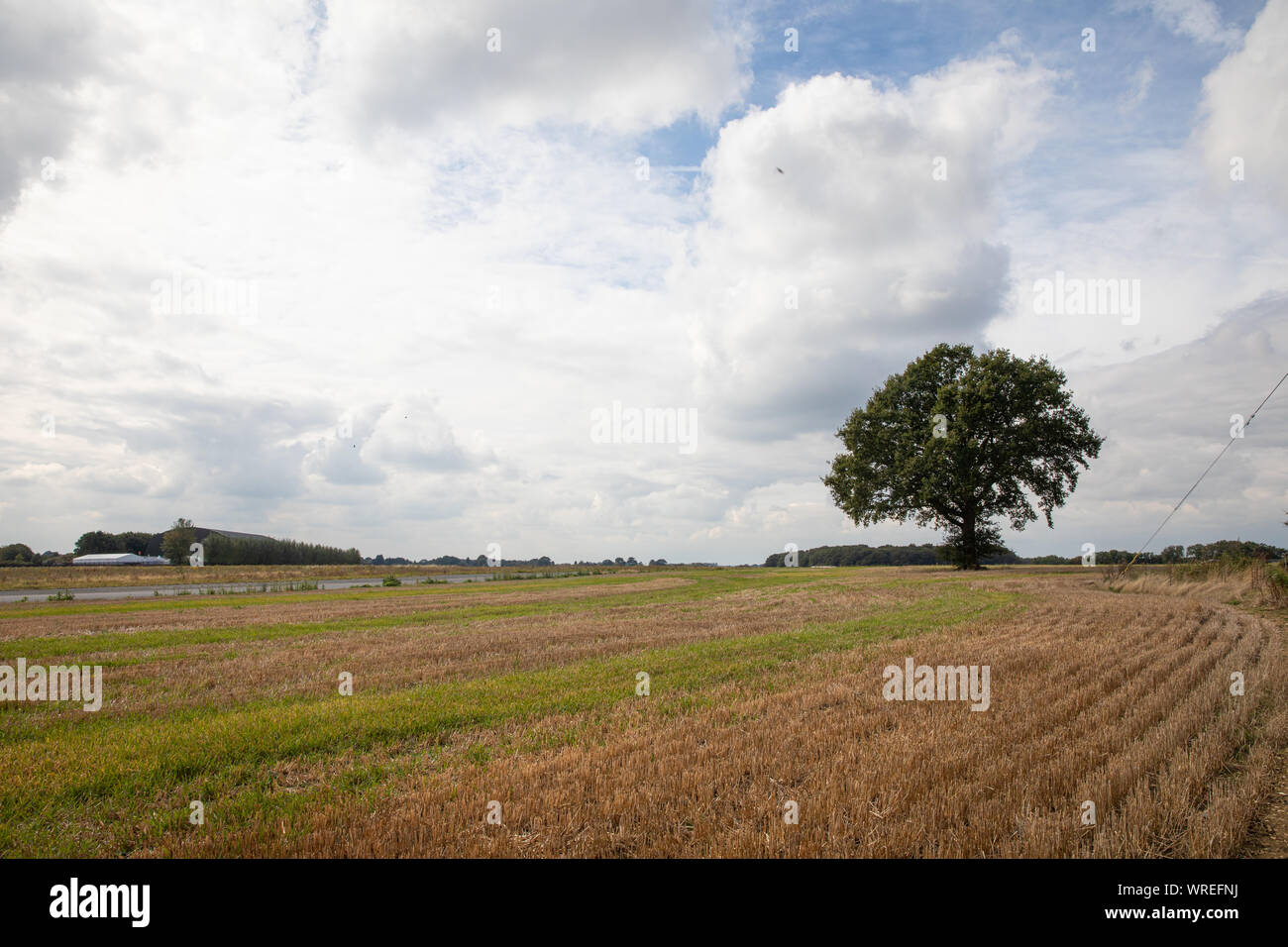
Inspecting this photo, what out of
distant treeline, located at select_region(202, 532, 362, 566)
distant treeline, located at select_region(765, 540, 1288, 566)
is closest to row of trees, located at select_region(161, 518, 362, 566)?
distant treeline, located at select_region(202, 532, 362, 566)

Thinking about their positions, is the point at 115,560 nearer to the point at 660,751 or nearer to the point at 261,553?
the point at 261,553

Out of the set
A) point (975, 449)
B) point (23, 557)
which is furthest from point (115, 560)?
point (975, 449)

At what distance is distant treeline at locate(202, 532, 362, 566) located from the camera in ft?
484

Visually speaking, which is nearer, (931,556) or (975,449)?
(975,449)

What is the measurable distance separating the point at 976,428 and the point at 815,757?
46877mm

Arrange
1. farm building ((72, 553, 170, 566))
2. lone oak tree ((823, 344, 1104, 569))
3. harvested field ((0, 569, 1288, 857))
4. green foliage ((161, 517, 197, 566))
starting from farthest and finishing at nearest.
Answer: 1. farm building ((72, 553, 170, 566))
2. green foliage ((161, 517, 197, 566))
3. lone oak tree ((823, 344, 1104, 569))
4. harvested field ((0, 569, 1288, 857))

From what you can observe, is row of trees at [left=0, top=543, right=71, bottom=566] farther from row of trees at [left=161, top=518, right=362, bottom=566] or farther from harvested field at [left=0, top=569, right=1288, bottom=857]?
harvested field at [left=0, top=569, right=1288, bottom=857]

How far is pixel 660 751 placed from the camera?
25.7ft

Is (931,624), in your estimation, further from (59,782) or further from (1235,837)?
(59,782)

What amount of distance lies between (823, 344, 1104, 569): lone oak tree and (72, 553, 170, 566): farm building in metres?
183

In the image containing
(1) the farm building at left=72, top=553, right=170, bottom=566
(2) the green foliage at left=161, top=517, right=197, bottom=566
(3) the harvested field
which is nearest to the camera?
(3) the harvested field

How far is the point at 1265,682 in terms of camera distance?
10.8m

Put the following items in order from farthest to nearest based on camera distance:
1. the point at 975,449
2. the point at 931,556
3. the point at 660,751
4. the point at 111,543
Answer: the point at 111,543 < the point at 931,556 < the point at 975,449 < the point at 660,751

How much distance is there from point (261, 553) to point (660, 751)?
7350 inches
